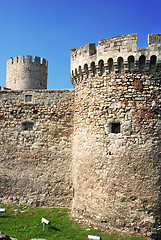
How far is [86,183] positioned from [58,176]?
247 cm

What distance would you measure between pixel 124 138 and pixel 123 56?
3031 millimetres

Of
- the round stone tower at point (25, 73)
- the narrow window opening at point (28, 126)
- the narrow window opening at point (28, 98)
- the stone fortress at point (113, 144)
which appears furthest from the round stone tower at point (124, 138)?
the round stone tower at point (25, 73)

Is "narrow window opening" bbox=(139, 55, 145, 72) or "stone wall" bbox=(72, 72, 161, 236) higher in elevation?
"narrow window opening" bbox=(139, 55, 145, 72)

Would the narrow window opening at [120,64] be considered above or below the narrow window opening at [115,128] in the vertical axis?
above

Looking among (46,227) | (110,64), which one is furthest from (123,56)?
(46,227)

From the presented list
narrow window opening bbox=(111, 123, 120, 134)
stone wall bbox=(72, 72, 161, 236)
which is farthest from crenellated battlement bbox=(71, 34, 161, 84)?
narrow window opening bbox=(111, 123, 120, 134)

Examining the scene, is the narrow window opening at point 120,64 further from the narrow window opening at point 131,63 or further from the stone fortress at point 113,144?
the narrow window opening at point 131,63

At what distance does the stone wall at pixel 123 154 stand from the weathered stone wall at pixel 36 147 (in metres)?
2.32

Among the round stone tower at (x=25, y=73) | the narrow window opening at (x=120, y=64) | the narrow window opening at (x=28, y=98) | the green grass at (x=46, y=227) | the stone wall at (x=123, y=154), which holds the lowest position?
the green grass at (x=46, y=227)

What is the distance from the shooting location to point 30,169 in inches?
496

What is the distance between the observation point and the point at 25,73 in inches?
750

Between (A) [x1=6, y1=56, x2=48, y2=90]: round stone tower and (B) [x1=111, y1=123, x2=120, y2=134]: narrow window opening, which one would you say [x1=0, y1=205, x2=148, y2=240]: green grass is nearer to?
(B) [x1=111, y1=123, x2=120, y2=134]: narrow window opening

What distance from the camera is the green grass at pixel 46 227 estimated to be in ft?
28.6

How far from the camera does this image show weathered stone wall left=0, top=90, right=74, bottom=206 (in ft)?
40.1
